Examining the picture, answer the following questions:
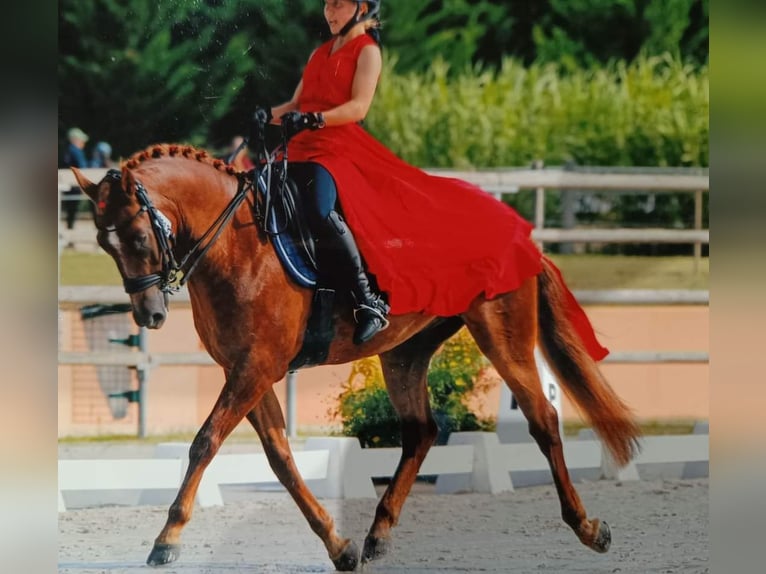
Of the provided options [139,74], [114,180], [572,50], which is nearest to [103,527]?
[114,180]

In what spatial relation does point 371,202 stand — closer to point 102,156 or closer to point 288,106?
point 288,106

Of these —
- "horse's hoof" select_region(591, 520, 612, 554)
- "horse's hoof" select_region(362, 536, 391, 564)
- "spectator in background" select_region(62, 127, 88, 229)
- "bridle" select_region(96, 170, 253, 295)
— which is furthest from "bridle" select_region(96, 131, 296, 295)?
"horse's hoof" select_region(591, 520, 612, 554)

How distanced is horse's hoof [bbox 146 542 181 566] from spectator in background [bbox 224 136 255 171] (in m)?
1.27

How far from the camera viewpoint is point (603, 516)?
15.5 ft

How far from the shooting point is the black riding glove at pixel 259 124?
435cm

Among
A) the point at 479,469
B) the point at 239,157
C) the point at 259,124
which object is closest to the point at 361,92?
the point at 259,124

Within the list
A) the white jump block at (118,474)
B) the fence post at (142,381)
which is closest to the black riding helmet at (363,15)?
the fence post at (142,381)

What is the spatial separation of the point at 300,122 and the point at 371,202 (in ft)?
1.15

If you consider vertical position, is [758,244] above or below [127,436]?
above

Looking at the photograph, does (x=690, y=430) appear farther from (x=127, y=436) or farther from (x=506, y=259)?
(x=127, y=436)

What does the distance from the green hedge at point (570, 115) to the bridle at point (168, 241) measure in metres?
0.86

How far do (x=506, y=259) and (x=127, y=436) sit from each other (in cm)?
144

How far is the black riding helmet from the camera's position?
4.39 meters

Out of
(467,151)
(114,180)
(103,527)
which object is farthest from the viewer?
(467,151)
